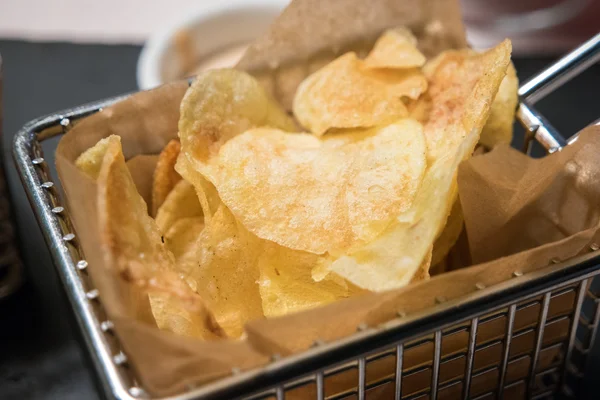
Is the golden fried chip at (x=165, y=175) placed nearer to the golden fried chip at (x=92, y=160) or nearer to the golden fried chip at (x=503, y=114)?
the golden fried chip at (x=92, y=160)

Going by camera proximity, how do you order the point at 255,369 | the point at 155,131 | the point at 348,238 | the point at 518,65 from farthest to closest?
1. the point at 518,65
2. the point at 155,131
3. the point at 348,238
4. the point at 255,369

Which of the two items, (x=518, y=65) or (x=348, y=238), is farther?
(x=518, y=65)

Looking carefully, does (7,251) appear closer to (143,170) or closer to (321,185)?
(143,170)

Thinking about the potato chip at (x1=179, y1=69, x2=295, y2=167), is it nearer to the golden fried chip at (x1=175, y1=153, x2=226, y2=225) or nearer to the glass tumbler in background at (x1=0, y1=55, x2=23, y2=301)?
the golden fried chip at (x1=175, y1=153, x2=226, y2=225)

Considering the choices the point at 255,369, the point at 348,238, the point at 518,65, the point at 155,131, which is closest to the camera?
the point at 255,369

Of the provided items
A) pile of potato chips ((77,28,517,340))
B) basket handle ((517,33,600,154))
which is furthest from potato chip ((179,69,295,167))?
basket handle ((517,33,600,154))

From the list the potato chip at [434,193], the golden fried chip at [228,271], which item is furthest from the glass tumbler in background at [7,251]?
the potato chip at [434,193]

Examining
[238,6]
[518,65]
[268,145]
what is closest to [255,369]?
[268,145]

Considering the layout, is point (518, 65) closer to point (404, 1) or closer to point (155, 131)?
point (404, 1)
